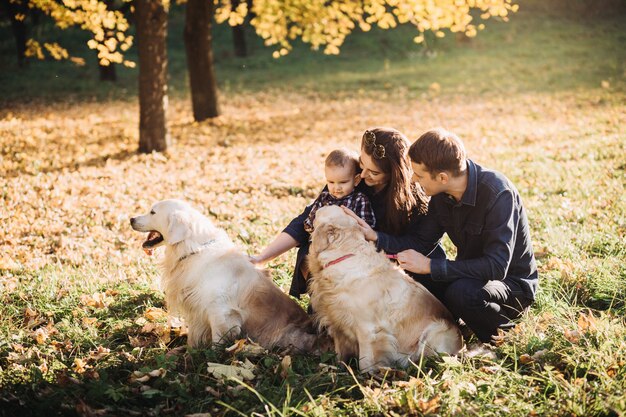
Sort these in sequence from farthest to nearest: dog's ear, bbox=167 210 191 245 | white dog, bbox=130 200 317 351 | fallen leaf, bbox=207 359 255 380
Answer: dog's ear, bbox=167 210 191 245 < white dog, bbox=130 200 317 351 < fallen leaf, bbox=207 359 255 380

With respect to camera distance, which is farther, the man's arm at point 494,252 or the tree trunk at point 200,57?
the tree trunk at point 200,57

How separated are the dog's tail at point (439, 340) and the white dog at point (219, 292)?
0.79 m

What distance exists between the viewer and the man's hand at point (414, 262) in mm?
3811

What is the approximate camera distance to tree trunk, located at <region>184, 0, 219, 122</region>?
13.3 m

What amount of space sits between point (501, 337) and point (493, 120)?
11.0m

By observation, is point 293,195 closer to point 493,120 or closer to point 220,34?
point 493,120

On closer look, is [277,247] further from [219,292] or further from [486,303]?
[486,303]

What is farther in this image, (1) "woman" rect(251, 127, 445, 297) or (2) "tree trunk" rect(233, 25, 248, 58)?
(2) "tree trunk" rect(233, 25, 248, 58)

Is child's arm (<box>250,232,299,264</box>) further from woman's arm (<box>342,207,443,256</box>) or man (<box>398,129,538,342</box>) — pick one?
man (<box>398,129,538,342</box>)

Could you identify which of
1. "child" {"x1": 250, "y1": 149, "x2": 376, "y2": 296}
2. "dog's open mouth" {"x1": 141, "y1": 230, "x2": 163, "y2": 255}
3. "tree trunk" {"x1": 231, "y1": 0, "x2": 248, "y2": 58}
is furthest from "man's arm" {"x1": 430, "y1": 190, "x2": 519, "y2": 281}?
"tree trunk" {"x1": 231, "y1": 0, "x2": 248, "y2": 58}

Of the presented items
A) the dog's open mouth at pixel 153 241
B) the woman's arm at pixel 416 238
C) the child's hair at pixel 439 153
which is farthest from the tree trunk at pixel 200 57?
the child's hair at pixel 439 153

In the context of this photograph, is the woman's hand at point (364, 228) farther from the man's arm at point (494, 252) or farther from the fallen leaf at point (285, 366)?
the fallen leaf at point (285, 366)

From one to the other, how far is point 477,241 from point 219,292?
76.2 inches

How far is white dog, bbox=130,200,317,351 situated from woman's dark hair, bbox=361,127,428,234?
3.56 ft
